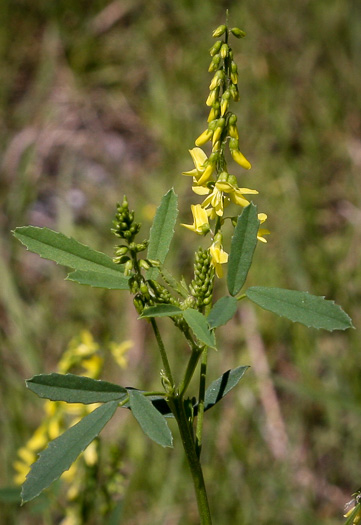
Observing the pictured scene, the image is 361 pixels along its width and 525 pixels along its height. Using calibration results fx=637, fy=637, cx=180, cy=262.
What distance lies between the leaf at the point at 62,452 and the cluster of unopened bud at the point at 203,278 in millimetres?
195

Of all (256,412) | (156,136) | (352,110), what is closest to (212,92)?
(256,412)

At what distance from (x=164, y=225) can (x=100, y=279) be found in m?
0.15

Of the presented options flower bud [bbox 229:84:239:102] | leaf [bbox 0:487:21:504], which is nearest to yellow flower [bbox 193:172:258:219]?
flower bud [bbox 229:84:239:102]

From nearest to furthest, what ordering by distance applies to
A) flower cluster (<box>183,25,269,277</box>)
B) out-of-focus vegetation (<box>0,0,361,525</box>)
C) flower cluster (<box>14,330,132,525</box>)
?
flower cluster (<box>183,25,269,277</box>) → flower cluster (<box>14,330,132,525</box>) → out-of-focus vegetation (<box>0,0,361,525</box>)

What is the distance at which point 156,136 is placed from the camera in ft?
13.5

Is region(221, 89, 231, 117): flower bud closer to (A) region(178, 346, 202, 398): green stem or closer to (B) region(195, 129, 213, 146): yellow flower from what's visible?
(B) region(195, 129, 213, 146): yellow flower

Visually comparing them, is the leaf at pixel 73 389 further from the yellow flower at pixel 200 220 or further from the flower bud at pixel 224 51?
the flower bud at pixel 224 51

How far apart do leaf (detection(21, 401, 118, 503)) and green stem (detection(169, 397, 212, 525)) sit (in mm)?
94

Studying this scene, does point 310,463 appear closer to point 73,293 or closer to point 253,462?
point 253,462

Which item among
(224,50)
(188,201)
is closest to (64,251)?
(224,50)

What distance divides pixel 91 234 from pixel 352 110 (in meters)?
1.66

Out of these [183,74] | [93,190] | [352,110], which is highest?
[183,74]

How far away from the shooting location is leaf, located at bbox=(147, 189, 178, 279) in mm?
939

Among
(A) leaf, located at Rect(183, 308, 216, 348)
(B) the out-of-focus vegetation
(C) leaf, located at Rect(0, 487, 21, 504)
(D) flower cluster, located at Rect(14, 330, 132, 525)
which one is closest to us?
(A) leaf, located at Rect(183, 308, 216, 348)
